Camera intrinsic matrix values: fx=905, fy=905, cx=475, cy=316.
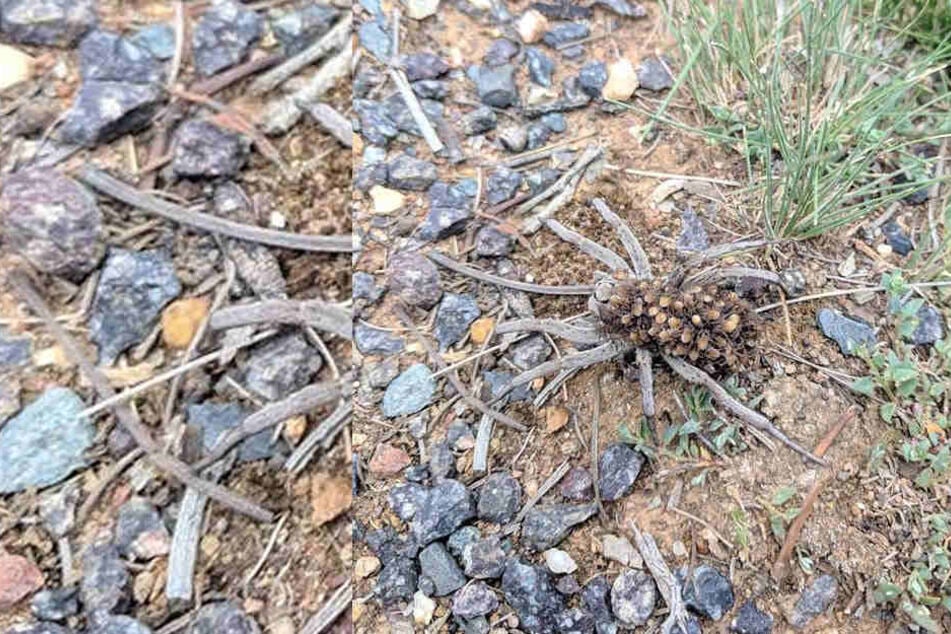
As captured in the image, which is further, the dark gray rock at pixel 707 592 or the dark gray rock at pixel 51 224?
the dark gray rock at pixel 51 224

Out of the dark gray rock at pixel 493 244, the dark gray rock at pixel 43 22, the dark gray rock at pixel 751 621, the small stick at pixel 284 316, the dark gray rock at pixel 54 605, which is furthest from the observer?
the dark gray rock at pixel 43 22

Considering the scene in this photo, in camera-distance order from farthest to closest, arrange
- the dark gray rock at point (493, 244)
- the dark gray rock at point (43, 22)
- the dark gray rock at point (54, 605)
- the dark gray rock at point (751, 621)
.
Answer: the dark gray rock at point (43, 22)
the dark gray rock at point (493, 244)
the dark gray rock at point (54, 605)
the dark gray rock at point (751, 621)

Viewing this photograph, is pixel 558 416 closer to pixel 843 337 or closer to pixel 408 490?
pixel 408 490

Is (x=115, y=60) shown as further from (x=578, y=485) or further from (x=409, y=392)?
(x=578, y=485)

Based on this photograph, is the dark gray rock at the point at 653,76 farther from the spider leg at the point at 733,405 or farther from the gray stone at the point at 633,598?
the gray stone at the point at 633,598

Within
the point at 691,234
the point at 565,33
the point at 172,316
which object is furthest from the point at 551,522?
the point at 565,33

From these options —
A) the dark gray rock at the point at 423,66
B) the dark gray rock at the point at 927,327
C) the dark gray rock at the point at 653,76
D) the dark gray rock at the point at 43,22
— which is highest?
the dark gray rock at the point at 43,22

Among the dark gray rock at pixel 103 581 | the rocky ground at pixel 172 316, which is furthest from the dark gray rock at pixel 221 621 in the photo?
the dark gray rock at pixel 103 581

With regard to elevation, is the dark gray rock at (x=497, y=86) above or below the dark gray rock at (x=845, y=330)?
above
